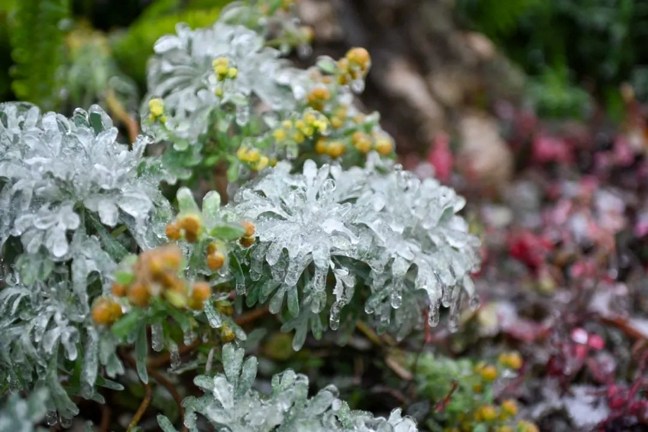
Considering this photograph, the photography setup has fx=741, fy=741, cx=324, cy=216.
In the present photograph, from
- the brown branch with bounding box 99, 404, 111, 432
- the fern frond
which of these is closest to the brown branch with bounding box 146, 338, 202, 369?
the brown branch with bounding box 99, 404, 111, 432

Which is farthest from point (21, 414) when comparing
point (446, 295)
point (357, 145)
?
point (357, 145)

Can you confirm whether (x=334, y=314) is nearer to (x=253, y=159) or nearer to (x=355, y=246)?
(x=355, y=246)

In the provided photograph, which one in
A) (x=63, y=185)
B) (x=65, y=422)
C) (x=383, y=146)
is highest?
(x=63, y=185)

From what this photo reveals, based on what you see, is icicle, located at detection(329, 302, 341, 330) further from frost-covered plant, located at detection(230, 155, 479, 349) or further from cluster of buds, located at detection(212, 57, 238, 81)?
cluster of buds, located at detection(212, 57, 238, 81)

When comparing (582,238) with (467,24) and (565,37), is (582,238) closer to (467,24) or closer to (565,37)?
(467,24)

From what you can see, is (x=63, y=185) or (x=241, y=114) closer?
(x=63, y=185)
